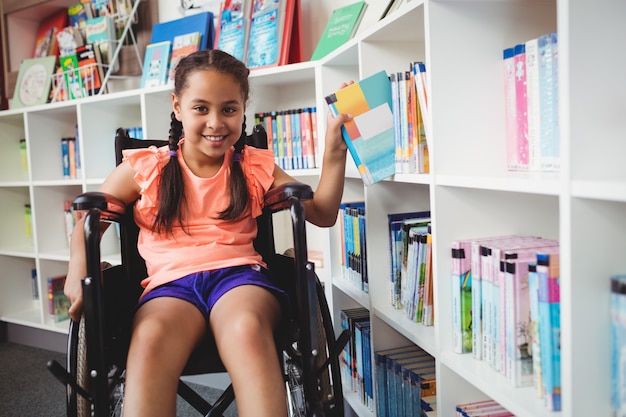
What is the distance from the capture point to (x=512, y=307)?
1.02m

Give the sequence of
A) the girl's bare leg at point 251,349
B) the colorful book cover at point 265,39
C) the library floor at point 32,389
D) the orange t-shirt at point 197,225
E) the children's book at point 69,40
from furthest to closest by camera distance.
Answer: the children's book at point 69,40, the colorful book cover at point 265,39, the library floor at point 32,389, the orange t-shirt at point 197,225, the girl's bare leg at point 251,349

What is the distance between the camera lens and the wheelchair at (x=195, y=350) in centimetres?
104

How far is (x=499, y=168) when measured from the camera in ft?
3.98

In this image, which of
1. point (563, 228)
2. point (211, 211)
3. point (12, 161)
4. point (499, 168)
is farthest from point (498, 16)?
point (12, 161)

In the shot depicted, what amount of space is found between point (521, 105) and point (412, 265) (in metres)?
0.53

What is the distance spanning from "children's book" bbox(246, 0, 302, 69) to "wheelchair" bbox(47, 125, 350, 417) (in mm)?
1060

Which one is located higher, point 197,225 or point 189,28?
point 189,28

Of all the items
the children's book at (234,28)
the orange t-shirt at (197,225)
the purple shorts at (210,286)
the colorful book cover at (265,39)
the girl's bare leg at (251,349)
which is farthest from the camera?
the children's book at (234,28)

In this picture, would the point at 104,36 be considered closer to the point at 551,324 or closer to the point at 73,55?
the point at 73,55

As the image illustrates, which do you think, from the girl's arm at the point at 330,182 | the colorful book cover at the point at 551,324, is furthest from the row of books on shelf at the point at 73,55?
the colorful book cover at the point at 551,324

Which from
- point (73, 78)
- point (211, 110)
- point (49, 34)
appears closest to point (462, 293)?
point (211, 110)

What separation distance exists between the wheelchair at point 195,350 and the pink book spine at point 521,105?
1.37 feet

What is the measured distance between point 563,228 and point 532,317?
0.23 meters

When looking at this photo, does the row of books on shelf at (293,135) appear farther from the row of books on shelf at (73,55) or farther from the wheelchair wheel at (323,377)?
the row of books on shelf at (73,55)
